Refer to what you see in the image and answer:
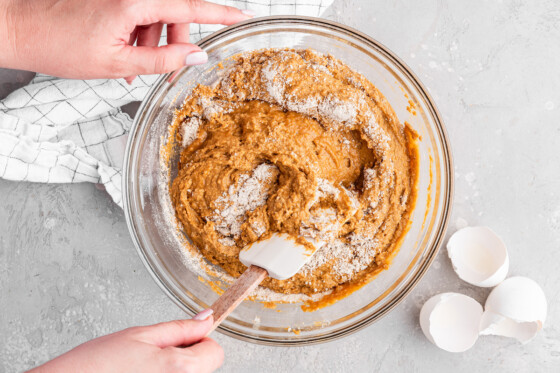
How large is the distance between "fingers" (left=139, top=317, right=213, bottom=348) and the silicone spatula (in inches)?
6.2

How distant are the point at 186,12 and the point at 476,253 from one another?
157 centimetres

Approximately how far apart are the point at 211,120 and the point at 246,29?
15.3 inches

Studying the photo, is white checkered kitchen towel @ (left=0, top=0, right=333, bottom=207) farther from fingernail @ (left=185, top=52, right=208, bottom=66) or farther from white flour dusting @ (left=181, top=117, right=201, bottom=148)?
fingernail @ (left=185, top=52, right=208, bottom=66)

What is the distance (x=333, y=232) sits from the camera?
174cm

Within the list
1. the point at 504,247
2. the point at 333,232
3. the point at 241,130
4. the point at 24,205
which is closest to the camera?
the point at 333,232

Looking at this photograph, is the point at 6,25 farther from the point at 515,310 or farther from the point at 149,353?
the point at 515,310

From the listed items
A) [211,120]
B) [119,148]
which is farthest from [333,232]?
[119,148]

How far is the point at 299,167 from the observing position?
1759 millimetres

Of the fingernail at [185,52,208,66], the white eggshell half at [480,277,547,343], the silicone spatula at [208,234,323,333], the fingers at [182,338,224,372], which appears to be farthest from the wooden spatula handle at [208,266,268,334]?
the white eggshell half at [480,277,547,343]

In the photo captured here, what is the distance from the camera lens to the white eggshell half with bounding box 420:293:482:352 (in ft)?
6.71

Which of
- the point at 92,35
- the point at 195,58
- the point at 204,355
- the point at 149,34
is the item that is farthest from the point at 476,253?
the point at 92,35

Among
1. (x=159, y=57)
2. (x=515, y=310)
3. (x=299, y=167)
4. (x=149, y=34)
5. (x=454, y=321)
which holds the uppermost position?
(x=149, y=34)

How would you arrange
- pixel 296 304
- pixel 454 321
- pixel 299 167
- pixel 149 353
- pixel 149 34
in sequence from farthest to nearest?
1. pixel 454 321
2. pixel 296 304
3. pixel 149 34
4. pixel 299 167
5. pixel 149 353

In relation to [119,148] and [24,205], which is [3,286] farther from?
[119,148]
